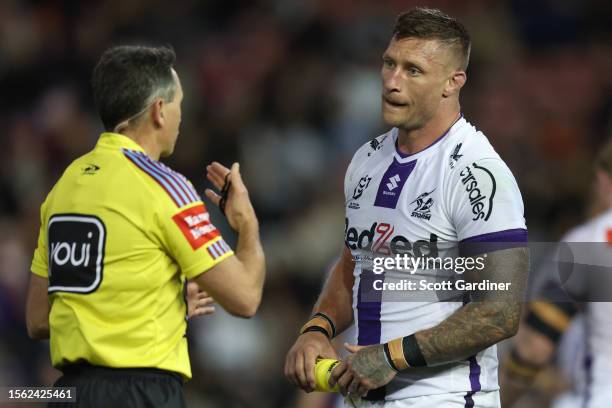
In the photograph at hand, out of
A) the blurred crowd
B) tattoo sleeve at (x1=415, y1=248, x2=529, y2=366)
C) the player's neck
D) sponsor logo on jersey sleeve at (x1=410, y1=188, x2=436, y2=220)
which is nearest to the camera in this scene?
tattoo sleeve at (x1=415, y1=248, x2=529, y2=366)

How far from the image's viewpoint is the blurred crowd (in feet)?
31.1

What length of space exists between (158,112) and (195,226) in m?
0.51

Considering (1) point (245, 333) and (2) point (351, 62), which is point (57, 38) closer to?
(2) point (351, 62)

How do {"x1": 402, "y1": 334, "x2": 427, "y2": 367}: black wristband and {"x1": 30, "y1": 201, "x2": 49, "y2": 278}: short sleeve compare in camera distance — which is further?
{"x1": 30, "y1": 201, "x2": 49, "y2": 278}: short sleeve

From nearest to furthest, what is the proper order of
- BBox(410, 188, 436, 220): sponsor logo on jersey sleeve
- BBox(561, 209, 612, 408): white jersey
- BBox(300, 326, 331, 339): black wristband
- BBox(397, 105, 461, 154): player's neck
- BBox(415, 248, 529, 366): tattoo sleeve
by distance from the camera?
BBox(415, 248, 529, 366): tattoo sleeve, BBox(410, 188, 436, 220): sponsor logo on jersey sleeve, BBox(397, 105, 461, 154): player's neck, BBox(300, 326, 331, 339): black wristband, BBox(561, 209, 612, 408): white jersey

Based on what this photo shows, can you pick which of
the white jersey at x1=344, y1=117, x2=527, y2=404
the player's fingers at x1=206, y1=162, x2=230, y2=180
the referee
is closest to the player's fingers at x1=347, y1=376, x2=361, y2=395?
the white jersey at x1=344, y1=117, x2=527, y2=404

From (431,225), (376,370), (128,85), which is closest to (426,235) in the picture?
(431,225)

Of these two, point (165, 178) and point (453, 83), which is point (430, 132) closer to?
point (453, 83)

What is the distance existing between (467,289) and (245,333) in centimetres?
528

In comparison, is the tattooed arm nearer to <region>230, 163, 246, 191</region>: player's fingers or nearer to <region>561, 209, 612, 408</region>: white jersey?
<region>230, 163, 246, 191</region>: player's fingers

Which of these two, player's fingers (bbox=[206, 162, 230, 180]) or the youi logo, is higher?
player's fingers (bbox=[206, 162, 230, 180])

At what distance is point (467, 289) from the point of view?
14.6ft

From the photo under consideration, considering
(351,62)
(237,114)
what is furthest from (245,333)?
(351,62)

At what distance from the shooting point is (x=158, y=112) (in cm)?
461
